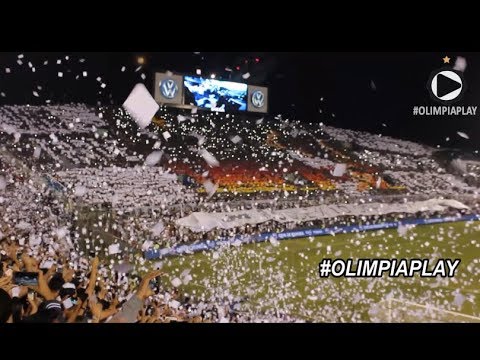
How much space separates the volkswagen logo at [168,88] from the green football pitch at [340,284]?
1012mm

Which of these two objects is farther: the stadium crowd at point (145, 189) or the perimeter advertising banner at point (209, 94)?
the perimeter advertising banner at point (209, 94)

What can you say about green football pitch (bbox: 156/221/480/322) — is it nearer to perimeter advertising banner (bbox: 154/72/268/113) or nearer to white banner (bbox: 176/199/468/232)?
white banner (bbox: 176/199/468/232)

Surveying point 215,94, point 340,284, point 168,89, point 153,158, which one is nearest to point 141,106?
point 168,89

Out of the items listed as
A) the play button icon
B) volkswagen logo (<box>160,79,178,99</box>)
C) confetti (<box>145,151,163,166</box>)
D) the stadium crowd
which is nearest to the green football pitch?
the stadium crowd

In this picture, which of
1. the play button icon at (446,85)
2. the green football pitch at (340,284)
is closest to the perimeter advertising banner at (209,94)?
the green football pitch at (340,284)

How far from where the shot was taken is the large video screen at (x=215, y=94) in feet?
10.5

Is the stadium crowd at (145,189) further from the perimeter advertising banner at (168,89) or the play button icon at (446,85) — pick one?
the play button icon at (446,85)

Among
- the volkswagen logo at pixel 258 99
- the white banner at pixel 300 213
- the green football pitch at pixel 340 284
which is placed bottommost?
the green football pitch at pixel 340 284

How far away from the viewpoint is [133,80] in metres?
3.09

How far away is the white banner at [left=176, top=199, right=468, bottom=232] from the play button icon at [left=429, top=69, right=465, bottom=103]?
2.25 feet

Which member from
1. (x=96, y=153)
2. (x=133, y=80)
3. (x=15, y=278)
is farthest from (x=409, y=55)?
(x=15, y=278)

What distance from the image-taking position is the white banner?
3232 mm
